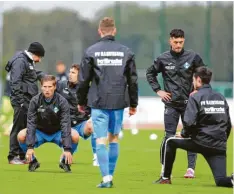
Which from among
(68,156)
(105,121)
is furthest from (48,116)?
(105,121)

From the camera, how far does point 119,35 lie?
34594 millimetres

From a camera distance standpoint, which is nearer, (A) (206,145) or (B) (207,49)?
(A) (206,145)

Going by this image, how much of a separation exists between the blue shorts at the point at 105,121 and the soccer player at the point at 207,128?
0.74 meters

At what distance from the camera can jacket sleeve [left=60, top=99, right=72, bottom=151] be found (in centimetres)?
1402

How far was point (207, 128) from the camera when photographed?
12.2m

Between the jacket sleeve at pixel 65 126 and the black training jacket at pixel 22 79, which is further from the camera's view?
the black training jacket at pixel 22 79

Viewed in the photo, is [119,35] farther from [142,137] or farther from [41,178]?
[41,178]

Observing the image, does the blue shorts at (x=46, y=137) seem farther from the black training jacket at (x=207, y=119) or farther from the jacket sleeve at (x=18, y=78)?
the black training jacket at (x=207, y=119)

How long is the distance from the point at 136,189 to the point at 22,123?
4799 mm

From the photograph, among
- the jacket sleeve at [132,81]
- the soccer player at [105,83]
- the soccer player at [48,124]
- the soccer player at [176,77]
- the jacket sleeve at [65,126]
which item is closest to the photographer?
the soccer player at [105,83]

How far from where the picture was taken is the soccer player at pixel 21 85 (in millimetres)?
15828

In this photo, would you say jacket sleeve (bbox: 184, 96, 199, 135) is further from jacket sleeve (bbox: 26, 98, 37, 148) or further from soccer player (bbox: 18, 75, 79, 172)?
jacket sleeve (bbox: 26, 98, 37, 148)

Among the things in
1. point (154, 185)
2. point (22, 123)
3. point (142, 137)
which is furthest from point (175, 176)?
point (142, 137)

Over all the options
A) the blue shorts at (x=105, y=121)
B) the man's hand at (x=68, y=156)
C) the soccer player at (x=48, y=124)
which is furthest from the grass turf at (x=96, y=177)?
the blue shorts at (x=105, y=121)
